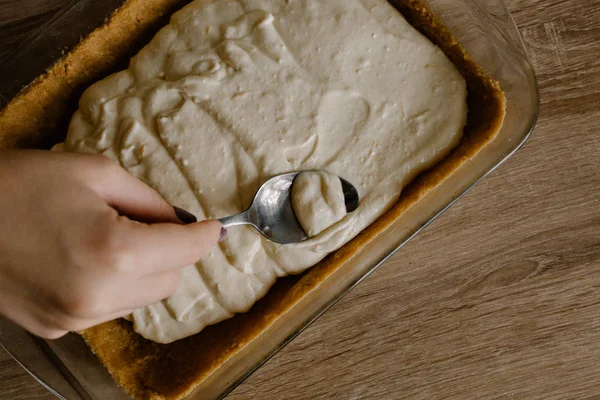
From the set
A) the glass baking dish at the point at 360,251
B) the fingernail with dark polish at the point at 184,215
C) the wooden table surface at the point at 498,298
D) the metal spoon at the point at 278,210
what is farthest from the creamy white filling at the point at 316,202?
the wooden table surface at the point at 498,298

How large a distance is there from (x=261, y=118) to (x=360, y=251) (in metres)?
0.37

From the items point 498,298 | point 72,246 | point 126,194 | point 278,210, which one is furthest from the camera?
point 498,298

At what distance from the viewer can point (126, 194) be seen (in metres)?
0.99

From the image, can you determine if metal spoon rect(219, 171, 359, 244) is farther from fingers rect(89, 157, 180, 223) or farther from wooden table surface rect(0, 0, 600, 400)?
wooden table surface rect(0, 0, 600, 400)

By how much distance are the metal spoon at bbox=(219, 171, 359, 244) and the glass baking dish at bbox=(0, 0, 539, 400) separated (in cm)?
13

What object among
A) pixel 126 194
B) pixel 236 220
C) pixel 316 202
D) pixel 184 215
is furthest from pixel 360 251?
pixel 126 194

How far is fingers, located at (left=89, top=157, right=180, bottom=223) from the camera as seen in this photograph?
0.96 meters

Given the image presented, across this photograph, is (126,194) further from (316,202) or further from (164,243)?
(316,202)

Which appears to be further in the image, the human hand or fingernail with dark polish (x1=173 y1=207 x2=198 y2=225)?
fingernail with dark polish (x1=173 y1=207 x2=198 y2=225)

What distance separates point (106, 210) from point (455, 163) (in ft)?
2.47

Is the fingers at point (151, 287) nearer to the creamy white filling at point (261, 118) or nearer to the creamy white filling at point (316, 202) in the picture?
the creamy white filling at point (261, 118)

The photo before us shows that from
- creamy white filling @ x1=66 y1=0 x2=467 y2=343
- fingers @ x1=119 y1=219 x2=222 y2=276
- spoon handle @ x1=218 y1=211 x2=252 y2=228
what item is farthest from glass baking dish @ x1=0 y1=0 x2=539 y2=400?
fingers @ x1=119 y1=219 x2=222 y2=276

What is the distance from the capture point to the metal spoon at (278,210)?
1.18 metres

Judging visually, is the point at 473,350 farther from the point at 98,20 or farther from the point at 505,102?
the point at 98,20
